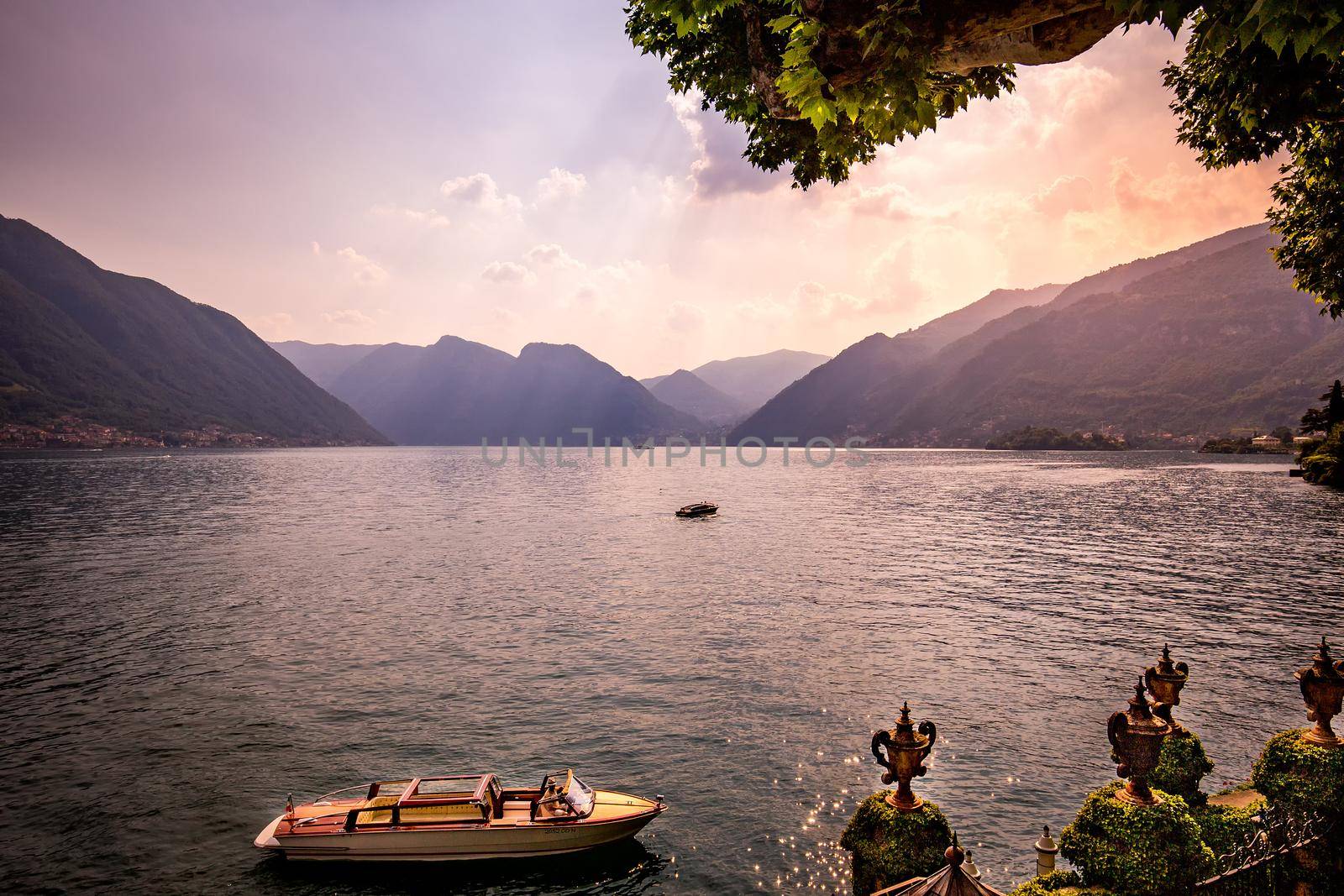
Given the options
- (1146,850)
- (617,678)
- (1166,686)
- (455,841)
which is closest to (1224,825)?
(1166,686)

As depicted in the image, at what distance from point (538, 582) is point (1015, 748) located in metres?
36.4

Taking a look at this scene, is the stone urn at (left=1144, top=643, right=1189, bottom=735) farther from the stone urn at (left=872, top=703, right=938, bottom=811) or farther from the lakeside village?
the stone urn at (left=872, top=703, right=938, bottom=811)

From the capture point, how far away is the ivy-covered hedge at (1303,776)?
950cm

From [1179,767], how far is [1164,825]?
2086mm

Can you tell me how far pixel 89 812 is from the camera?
19531 mm

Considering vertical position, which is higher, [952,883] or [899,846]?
[952,883]

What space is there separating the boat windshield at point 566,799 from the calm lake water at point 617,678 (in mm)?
1478

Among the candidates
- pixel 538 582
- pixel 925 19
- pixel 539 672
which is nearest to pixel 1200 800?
pixel 925 19

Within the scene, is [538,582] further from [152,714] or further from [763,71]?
[763,71]

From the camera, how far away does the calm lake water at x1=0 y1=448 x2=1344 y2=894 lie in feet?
59.3

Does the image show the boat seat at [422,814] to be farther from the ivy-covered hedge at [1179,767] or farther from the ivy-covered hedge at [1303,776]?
the ivy-covered hedge at [1303,776]

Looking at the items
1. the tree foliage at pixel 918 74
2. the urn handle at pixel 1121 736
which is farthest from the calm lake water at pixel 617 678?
the tree foliage at pixel 918 74

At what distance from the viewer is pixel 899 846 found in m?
10.1

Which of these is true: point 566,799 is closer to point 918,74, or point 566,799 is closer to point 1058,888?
point 1058,888
